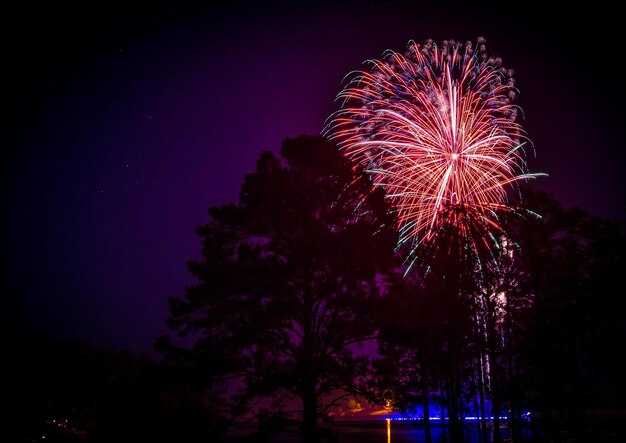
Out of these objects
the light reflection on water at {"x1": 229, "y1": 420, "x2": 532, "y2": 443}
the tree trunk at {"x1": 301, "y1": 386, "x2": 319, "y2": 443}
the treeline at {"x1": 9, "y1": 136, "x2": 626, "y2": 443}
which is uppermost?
the treeline at {"x1": 9, "y1": 136, "x2": 626, "y2": 443}

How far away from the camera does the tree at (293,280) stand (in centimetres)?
2519

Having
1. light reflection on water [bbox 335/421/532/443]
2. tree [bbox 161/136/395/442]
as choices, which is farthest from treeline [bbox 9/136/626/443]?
light reflection on water [bbox 335/421/532/443]

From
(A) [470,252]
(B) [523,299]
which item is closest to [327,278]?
(A) [470,252]

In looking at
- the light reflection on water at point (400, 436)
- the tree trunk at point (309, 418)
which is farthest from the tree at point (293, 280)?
the light reflection on water at point (400, 436)

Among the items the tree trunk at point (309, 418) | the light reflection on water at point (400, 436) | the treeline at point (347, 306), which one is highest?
the treeline at point (347, 306)

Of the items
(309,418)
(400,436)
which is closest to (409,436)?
(400,436)

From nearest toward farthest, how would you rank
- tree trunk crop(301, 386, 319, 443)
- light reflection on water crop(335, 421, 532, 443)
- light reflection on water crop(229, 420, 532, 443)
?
1. tree trunk crop(301, 386, 319, 443)
2. light reflection on water crop(229, 420, 532, 443)
3. light reflection on water crop(335, 421, 532, 443)

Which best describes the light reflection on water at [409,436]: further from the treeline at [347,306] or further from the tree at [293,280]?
the tree at [293,280]

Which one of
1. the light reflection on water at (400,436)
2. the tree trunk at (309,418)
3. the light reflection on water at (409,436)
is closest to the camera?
the tree trunk at (309,418)

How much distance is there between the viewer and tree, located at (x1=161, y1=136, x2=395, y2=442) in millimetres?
25188

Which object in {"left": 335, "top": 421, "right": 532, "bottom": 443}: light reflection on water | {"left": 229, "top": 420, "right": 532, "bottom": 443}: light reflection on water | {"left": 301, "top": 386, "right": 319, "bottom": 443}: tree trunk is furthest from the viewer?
{"left": 335, "top": 421, "right": 532, "bottom": 443}: light reflection on water

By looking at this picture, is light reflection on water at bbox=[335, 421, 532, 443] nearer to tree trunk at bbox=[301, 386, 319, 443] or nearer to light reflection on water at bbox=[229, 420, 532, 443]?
light reflection on water at bbox=[229, 420, 532, 443]

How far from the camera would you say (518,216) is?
2967 cm

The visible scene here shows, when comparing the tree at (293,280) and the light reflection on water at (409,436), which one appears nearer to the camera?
the tree at (293,280)
